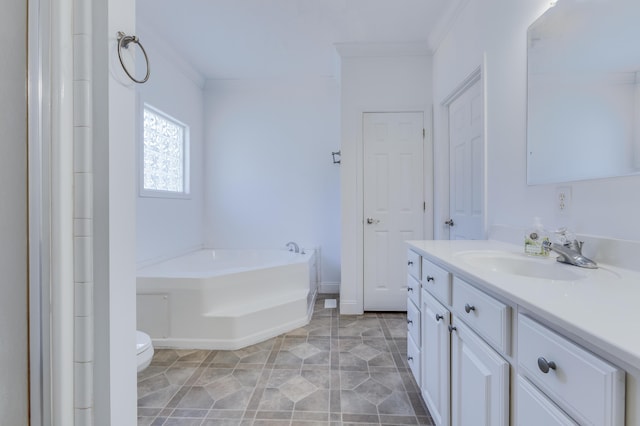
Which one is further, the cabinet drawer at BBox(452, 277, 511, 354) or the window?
the window

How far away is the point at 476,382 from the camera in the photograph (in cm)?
90

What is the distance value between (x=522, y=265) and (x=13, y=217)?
1.64 metres

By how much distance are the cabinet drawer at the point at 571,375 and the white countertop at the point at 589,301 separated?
4 centimetres

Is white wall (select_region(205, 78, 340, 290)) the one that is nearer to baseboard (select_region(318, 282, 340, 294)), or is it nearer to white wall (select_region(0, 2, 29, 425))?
baseboard (select_region(318, 282, 340, 294))

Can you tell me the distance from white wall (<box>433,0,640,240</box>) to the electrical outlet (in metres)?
0.02

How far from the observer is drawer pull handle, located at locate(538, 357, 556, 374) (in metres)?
0.58

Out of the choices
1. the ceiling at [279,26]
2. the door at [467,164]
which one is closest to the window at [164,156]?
the ceiling at [279,26]

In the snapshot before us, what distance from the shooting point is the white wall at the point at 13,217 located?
2.13 ft

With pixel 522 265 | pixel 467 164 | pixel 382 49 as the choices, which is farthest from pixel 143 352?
pixel 382 49

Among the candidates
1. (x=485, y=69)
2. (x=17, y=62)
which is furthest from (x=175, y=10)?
(x=485, y=69)

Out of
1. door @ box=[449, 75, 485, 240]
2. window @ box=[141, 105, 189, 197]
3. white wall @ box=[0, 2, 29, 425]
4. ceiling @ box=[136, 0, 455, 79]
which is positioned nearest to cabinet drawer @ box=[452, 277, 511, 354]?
door @ box=[449, 75, 485, 240]

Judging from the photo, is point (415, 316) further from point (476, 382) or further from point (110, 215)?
point (110, 215)

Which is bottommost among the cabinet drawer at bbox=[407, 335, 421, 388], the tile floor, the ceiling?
the tile floor

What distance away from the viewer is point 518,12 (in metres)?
1.47
